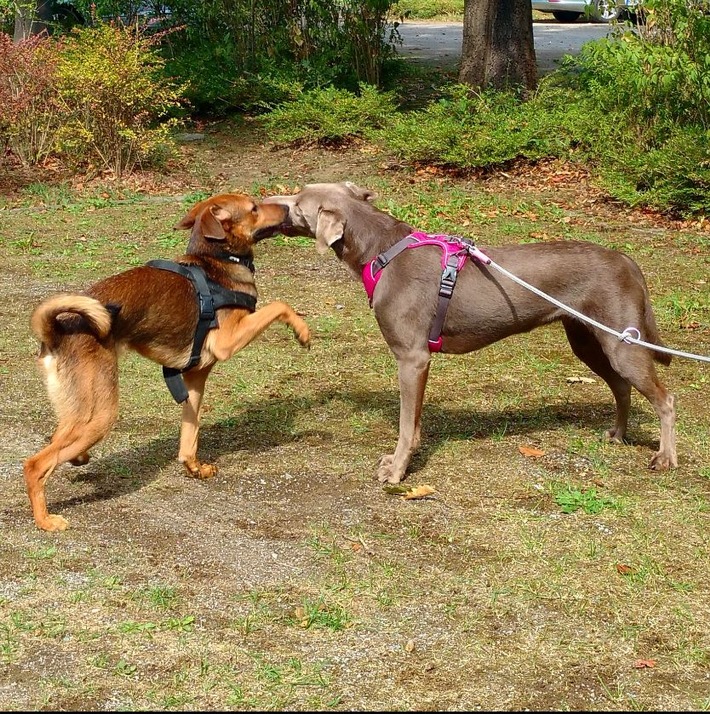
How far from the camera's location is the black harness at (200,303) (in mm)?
5781

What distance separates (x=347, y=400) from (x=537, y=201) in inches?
255

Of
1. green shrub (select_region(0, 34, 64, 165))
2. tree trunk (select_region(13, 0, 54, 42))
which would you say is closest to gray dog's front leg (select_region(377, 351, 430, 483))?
green shrub (select_region(0, 34, 64, 165))

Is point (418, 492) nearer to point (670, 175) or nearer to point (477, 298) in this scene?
point (477, 298)

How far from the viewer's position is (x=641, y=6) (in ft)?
41.9

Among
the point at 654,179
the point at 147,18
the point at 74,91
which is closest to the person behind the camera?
the point at 654,179

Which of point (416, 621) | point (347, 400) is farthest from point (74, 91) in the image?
point (416, 621)

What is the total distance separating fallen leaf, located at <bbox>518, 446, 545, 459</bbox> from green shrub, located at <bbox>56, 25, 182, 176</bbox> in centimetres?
892

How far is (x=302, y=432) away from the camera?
6754 millimetres

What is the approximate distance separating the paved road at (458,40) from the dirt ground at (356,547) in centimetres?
1349

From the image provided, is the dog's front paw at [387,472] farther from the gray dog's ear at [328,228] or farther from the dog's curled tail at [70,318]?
the dog's curled tail at [70,318]

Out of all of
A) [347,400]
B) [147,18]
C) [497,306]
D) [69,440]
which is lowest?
[347,400]

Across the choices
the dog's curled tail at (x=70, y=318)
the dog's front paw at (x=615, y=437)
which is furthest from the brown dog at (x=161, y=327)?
the dog's front paw at (x=615, y=437)

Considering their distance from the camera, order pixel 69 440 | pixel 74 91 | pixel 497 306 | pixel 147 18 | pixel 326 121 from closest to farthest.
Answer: pixel 69 440
pixel 497 306
pixel 74 91
pixel 326 121
pixel 147 18

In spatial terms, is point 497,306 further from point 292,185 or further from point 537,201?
point 292,185
